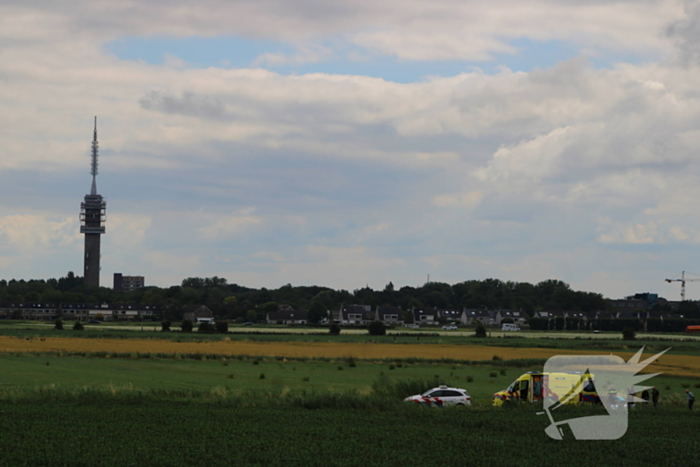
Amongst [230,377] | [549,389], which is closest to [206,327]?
[230,377]

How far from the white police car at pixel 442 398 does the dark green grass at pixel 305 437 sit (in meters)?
2.25

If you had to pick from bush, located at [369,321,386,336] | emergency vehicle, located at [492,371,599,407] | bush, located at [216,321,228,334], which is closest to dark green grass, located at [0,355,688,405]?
emergency vehicle, located at [492,371,599,407]

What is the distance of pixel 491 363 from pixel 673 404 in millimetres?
30228

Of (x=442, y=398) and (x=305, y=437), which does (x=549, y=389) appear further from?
(x=305, y=437)

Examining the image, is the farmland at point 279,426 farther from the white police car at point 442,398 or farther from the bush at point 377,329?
the bush at point 377,329

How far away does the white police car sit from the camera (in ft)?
119

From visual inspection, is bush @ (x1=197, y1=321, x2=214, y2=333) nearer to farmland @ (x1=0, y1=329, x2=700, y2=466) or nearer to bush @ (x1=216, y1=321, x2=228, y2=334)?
bush @ (x1=216, y1=321, x2=228, y2=334)

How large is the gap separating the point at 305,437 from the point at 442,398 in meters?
11.8

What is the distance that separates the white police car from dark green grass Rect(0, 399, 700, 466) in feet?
7.38

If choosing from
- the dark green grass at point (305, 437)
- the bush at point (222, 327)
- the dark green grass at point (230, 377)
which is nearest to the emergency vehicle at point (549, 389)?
the dark green grass at point (230, 377)

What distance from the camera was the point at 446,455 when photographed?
23.8 meters

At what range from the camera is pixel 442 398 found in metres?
36.5

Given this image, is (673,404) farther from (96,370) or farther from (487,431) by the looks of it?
(96,370)

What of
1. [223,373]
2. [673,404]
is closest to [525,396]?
[673,404]
